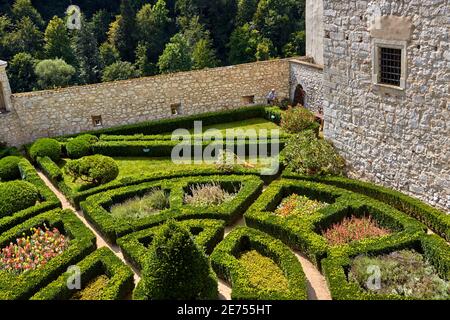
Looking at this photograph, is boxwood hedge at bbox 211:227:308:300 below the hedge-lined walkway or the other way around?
the other way around

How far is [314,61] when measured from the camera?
20328mm

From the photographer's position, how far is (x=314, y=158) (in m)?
12.0

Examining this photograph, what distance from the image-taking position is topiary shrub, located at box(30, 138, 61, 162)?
14884 mm

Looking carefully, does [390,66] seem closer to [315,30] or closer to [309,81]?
[309,81]

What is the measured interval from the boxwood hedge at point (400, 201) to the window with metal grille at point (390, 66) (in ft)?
7.68

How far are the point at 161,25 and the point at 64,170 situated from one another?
28248 millimetres

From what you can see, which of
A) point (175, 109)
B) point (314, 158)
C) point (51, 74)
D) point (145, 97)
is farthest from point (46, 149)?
point (51, 74)

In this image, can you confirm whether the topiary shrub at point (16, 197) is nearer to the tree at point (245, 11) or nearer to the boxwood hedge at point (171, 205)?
the boxwood hedge at point (171, 205)

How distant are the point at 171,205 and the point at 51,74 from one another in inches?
900

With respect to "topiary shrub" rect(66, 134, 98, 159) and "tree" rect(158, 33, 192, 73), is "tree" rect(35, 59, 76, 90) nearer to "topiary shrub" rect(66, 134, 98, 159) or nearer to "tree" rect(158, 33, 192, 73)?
"tree" rect(158, 33, 192, 73)

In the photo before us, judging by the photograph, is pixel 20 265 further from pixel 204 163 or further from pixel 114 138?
pixel 114 138

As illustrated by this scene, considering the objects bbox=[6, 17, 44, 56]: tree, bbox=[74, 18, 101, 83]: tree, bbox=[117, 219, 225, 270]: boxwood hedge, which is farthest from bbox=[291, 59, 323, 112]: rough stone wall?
bbox=[6, 17, 44, 56]: tree

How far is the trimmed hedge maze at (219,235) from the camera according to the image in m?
7.93

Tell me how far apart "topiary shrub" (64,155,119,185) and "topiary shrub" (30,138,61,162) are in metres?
2.26
